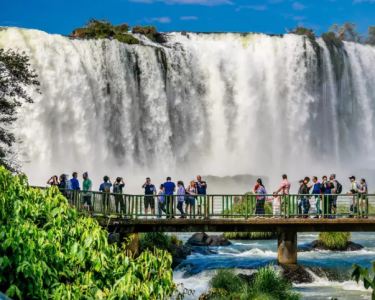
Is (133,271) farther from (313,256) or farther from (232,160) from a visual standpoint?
(232,160)

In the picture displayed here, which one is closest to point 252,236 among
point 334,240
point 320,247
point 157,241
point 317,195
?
point 320,247

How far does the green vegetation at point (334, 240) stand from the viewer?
105ft

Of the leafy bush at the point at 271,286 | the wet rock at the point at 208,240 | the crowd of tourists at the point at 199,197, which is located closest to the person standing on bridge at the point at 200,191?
the crowd of tourists at the point at 199,197

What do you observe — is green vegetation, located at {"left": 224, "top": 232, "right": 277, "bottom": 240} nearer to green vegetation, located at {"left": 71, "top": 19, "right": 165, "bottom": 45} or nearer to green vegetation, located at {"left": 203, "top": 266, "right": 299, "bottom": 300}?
green vegetation, located at {"left": 203, "top": 266, "right": 299, "bottom": 300}

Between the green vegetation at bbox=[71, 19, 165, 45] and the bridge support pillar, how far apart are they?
24.6 metres

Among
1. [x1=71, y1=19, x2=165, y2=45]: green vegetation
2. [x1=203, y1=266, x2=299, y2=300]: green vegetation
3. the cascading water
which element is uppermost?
[x1=71, y1=19, x2=165, y2=45]: green vegetation

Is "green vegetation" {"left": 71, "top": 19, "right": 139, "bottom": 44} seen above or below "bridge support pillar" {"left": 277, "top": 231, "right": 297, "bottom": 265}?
above

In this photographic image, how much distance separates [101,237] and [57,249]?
65 centimetres

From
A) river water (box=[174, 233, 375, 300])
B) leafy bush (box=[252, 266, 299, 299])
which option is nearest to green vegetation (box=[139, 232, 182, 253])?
river water (box=[174, 233, 375, 300])

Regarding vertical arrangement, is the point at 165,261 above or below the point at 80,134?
below

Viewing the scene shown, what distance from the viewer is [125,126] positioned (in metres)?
46.0

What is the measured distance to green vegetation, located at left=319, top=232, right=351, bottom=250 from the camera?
105 ft

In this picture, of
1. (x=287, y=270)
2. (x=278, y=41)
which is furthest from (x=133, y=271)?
(x=278, y=41)

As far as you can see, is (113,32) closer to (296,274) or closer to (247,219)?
(247,219)
